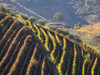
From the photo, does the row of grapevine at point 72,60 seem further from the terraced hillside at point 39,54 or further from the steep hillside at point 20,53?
the steep hillside at point 20,53

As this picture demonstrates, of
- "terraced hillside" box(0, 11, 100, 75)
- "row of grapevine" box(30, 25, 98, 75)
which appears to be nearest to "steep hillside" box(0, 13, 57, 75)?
"terraced hillside" box(0, 11, 100, 75)

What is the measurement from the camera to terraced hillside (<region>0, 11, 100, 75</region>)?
3466 centimetres

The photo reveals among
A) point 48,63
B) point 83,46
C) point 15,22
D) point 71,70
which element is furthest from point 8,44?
point 83,46

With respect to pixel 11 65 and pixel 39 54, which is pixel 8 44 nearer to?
pixel 11 65

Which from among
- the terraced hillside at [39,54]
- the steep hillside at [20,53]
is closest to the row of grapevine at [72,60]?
the terraced hillside at [39,54]

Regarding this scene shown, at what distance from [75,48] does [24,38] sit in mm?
20065

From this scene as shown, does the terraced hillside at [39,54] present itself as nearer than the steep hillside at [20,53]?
No

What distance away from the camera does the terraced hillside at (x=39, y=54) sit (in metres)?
34.7

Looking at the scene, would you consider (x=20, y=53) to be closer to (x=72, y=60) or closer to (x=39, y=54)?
(x=39, y=54)

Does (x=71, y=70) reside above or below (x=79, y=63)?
below

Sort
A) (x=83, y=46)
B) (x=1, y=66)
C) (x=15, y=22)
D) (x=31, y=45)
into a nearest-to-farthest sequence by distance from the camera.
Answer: (x=1, y=66) → (x=31, y=45) → (x=15, y=22) → (x=83, y=46)

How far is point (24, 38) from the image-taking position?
41938 mm

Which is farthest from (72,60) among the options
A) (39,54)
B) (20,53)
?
(20,53)

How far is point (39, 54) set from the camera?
3891 cm
